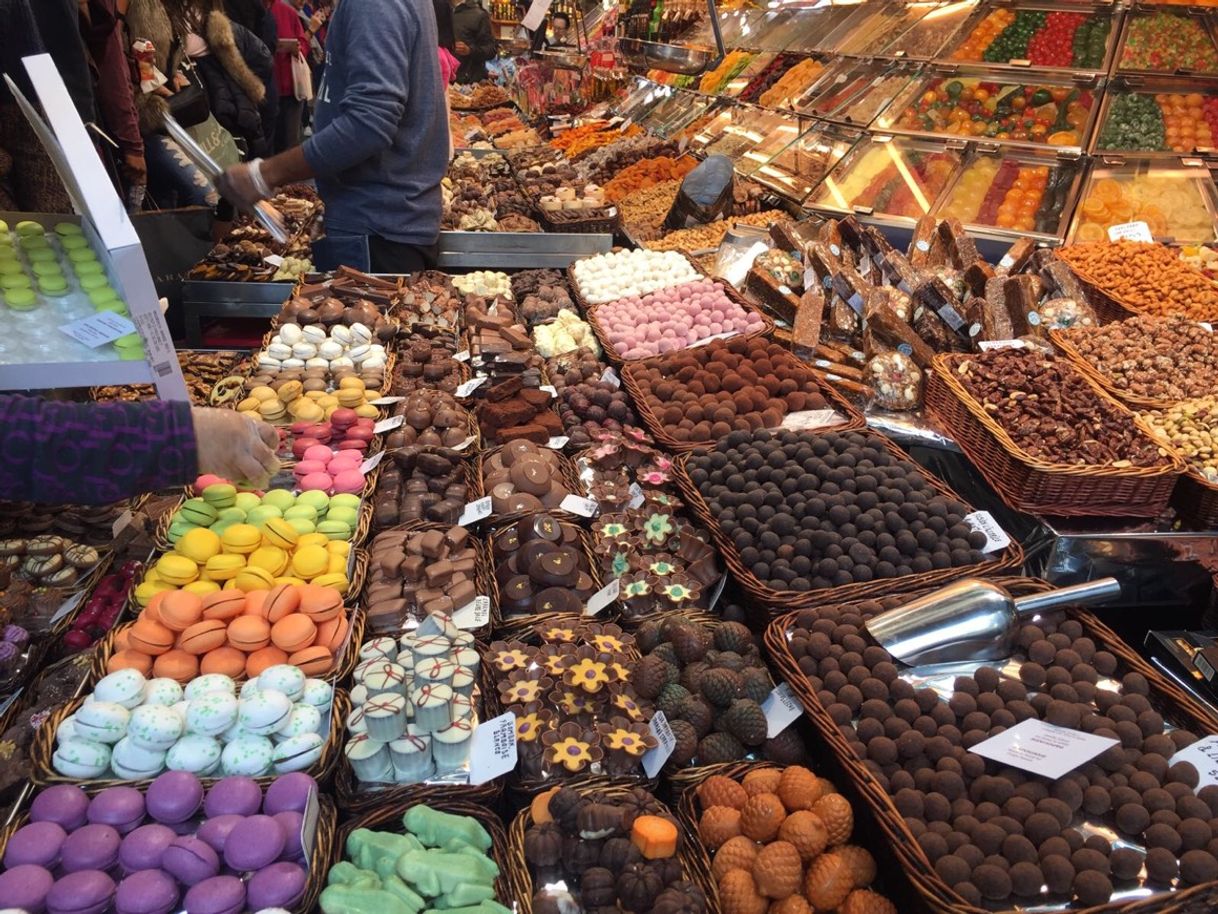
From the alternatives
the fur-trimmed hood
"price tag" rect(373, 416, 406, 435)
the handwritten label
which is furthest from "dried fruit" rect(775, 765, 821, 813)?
the fur-trimmed hood

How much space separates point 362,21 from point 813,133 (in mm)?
3358

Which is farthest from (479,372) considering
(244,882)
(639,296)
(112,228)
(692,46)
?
(692,46)

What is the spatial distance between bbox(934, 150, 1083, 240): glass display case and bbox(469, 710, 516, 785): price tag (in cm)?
385

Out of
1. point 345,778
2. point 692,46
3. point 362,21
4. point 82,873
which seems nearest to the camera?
point 82,873

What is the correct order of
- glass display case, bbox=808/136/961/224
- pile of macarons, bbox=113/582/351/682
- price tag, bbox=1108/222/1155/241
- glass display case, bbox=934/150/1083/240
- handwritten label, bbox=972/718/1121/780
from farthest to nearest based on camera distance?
glass display case, bbox=808/136/961/224 → glass display case, bbox=934/150/1083/240 → price tag, bbox=1108/222/1155/241 → pile of macarons, bbox=113/582/351/682 → handwritten label, bbox=972/718/1121/780

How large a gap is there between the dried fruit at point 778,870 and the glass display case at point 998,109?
4.41 m

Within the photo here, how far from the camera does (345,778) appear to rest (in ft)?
5.34

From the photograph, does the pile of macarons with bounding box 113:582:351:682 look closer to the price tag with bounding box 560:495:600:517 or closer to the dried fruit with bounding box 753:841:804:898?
the price tag with bounding box 560:495:600:517

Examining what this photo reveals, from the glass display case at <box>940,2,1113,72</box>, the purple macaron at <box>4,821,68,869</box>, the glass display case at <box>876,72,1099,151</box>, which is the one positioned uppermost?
the glass display case at <box>940,2,1113,72</box>

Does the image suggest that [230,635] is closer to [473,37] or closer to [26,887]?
[26,887]

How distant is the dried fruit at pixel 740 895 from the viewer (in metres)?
1.44

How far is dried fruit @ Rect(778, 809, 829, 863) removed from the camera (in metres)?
1.50

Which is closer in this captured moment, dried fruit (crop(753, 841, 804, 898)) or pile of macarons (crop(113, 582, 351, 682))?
dried fruit (crop(753, 841, 804, 898))

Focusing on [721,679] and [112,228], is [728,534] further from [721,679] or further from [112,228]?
[112,228]
